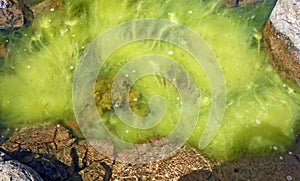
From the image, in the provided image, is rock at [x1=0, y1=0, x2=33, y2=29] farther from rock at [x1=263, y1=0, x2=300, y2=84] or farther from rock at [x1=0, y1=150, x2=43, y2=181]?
rock at [x1=263, y1=0, x2=300, y2=84]

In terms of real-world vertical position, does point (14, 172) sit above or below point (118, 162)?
above

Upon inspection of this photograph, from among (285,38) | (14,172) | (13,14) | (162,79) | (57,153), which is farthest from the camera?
(13,14)

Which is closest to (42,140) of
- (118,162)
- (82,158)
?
(82,158)

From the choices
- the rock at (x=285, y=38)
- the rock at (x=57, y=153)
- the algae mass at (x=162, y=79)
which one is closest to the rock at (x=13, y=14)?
the algae mass at (x=162, y=79)

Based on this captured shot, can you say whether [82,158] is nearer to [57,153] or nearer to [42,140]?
[57,153]

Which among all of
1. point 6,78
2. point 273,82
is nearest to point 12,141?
point 6,78

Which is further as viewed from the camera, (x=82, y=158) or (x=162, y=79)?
(x=162, y=79)

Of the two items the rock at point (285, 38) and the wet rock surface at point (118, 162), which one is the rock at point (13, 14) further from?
the rock at point (285, 38)
